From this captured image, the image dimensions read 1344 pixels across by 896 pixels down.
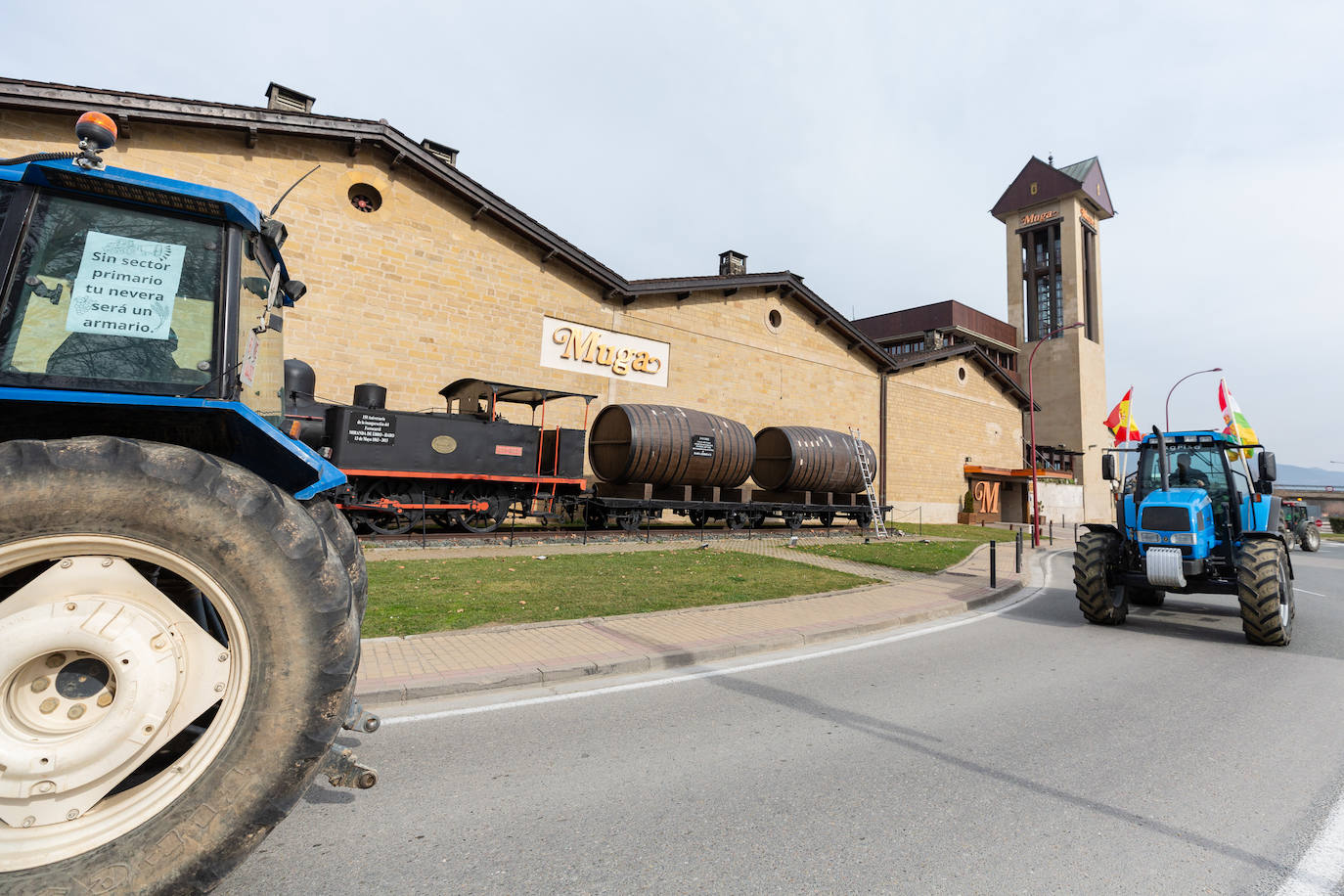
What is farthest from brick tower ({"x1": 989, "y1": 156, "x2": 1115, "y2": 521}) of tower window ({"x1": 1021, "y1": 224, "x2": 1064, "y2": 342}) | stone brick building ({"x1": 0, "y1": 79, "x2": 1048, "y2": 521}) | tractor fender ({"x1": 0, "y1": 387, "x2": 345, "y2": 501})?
tractor fender ({"x1": 0, "y1": 387, "x2": 345, "y2": 501})

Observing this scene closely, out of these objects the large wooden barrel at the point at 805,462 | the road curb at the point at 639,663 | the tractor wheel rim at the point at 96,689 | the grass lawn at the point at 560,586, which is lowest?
the road curb at the point at 639,663

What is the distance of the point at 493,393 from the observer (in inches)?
609

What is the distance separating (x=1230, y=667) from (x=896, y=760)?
484 centimetres

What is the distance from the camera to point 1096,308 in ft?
182

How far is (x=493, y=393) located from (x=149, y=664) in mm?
13834

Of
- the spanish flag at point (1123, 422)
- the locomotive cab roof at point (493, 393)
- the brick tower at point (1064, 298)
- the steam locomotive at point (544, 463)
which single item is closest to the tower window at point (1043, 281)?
the brick tower at point (1064, 298)

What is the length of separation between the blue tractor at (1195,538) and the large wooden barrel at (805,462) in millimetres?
12738

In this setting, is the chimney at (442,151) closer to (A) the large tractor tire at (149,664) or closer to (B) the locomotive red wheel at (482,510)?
(B) the locomotive red wheel at (482,510)

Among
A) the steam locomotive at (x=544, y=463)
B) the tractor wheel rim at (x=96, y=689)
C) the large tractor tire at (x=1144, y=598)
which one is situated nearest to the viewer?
the tractor wheel rim at (x=96, y=689)

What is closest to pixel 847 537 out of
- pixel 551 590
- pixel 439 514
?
pixel 439 514

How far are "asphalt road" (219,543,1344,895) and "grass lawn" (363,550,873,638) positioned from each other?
2402 millimetres

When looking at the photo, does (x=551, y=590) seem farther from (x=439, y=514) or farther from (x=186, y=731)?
(x=439, y=514)

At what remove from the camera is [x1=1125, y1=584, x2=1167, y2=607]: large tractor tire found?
989 centimetres

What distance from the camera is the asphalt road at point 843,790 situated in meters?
2.60
